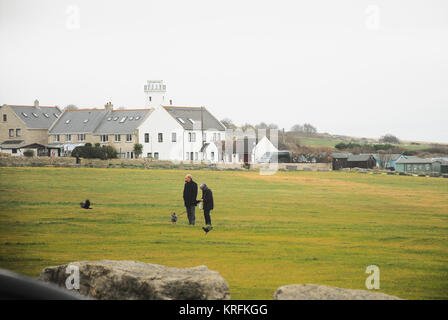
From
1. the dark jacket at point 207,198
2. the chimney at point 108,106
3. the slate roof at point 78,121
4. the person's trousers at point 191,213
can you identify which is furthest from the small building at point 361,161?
the dark jacket at point 207,198

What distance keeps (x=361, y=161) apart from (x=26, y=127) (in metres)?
30.1

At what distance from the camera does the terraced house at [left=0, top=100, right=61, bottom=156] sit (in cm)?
3566

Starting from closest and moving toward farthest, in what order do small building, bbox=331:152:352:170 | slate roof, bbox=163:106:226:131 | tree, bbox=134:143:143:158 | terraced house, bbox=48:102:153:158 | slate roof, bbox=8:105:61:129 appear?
slate roof, bbox=8:105:61:129 < terraced house, bbox=48:102:153:158 < tree, bbox=134:143:143:158 < small building, bbox=331:152:352:170 < slate roof, bbox=163:106:226:131

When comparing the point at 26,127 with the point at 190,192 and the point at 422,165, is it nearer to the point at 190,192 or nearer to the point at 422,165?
the point at 190,192

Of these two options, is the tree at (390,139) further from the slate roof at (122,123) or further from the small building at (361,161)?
the slate roof at (122,123)

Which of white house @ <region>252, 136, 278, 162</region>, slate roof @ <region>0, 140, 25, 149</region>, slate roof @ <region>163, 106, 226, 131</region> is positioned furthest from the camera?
slate roof @ <region>163, 106, 226, 131</region>

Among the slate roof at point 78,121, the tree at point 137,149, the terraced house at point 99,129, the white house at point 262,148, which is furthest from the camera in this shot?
the white house at point 262,148

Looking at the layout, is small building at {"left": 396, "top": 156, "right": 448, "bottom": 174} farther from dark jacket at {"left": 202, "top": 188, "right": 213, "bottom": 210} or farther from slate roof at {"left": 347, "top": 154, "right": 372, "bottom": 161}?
dark jacket at {"left": 202, "top": 188, "right": 213, "bottom": 210}

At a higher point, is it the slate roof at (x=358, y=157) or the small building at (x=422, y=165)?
the slate roof at (x=358, y=157)

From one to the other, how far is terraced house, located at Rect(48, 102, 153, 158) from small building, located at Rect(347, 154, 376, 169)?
822 inches

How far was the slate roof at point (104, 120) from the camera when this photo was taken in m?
48.1

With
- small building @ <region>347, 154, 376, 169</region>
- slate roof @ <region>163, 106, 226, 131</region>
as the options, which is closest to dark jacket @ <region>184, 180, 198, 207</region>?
small building @ <region>347, 154, 376, 169</region>

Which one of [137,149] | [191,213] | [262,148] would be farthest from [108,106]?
[191,213]

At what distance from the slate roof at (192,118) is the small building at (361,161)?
1456cm
